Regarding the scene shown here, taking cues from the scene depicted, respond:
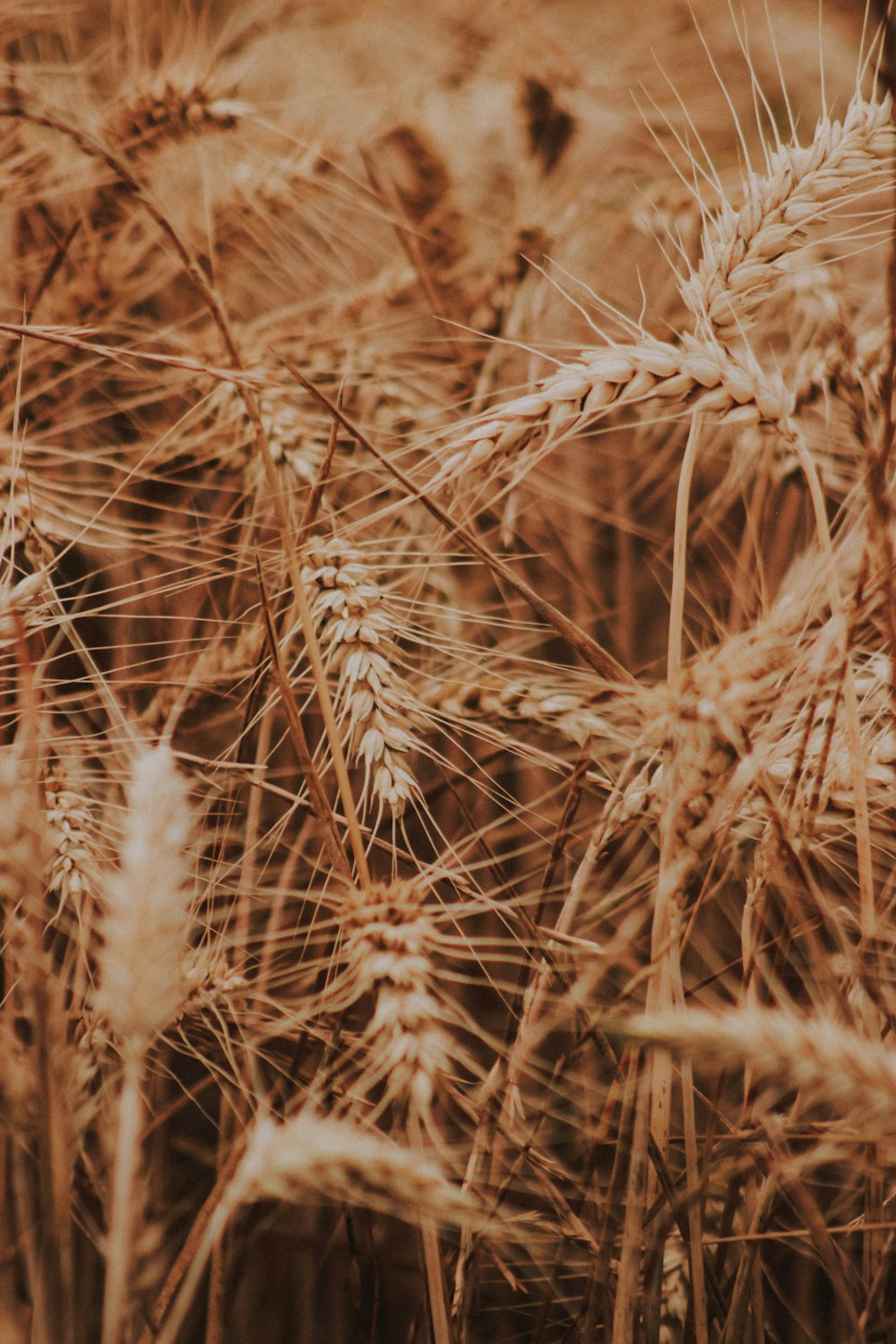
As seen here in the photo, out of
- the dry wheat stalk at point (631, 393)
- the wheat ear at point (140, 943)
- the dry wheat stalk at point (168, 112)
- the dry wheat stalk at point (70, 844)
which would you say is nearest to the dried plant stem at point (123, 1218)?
the wheat ear at point (140, 943)

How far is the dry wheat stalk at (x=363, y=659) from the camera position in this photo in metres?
0.65

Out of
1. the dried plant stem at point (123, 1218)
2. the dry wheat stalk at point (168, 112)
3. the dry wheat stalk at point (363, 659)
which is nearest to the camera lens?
the dried plant stem at point (123, 1218)

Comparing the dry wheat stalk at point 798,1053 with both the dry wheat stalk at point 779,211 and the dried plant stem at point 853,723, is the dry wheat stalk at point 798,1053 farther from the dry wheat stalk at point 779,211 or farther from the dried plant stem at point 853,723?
the dry wheat stalk at point 779,211

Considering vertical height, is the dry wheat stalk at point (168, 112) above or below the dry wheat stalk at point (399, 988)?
above

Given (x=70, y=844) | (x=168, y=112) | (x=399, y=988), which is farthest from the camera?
(x=168, y=112)

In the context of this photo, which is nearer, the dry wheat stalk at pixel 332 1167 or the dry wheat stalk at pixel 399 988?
the dry wheat stalk at pixel 332 1167

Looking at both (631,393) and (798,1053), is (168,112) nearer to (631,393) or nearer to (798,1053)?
(631,393)

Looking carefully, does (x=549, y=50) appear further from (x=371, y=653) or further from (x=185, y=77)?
(x=371, y=653)

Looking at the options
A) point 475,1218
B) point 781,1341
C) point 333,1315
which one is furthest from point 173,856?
point 781,1341

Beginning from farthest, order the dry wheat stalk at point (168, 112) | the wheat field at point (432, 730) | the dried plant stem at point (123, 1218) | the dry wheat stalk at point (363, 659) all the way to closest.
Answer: the dry wheat stalk at point (168, 112) → the dry wheat stalk at point (363, 659) → the wheat field at point (432, 730) → the dried plant stem at point (123, 1218)

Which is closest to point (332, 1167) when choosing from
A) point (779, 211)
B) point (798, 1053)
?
point (798, 1053)

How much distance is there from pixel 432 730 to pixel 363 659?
12.6 inches

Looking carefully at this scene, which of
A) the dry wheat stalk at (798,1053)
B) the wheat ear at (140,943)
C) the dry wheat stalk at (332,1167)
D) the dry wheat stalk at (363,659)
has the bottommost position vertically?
the dry wheat stalk at (332,1167)

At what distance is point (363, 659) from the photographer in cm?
68
